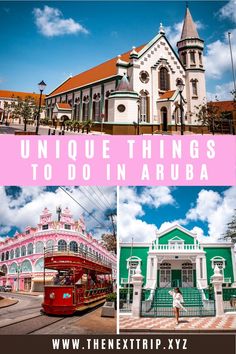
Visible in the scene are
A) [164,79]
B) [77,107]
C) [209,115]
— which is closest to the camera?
[209,115]

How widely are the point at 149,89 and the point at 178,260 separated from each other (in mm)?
12880

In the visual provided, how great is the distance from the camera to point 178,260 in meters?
5.00

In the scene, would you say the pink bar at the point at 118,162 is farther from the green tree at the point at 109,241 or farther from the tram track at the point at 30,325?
the tram track at the point at 30,325

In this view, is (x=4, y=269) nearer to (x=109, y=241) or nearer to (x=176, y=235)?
(x=109, y=241)

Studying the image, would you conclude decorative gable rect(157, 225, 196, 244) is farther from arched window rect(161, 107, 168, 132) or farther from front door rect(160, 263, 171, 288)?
arched window rect(161, 107, 168, 132)

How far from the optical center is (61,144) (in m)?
5.48

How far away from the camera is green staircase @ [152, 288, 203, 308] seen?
4.55m

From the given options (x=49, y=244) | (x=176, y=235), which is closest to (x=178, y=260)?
(x=176, y=235)

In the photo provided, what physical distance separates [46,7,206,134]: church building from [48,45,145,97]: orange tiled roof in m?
0.07

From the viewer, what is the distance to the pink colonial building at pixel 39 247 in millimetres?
4842

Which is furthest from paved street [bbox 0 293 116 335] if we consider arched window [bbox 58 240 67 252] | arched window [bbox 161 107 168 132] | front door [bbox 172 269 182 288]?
arched window [bbox 161 107 168 132]

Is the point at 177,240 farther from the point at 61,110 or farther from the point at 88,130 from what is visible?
the point at 61,110

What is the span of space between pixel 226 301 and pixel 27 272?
8.27ft
